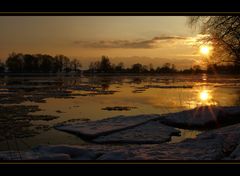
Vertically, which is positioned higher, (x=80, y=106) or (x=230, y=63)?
(x=230, y=63)

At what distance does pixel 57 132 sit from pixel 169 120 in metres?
4.72

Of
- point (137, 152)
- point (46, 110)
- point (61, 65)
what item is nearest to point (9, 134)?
point (137, 152)

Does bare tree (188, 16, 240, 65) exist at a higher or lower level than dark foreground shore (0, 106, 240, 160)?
higher

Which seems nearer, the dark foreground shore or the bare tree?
the dark foreground shore

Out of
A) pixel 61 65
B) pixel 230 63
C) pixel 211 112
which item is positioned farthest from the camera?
pixel 61 65

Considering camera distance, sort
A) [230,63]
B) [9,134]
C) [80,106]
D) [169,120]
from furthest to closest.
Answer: [80,106], [230,63], [169,120], [9,134]

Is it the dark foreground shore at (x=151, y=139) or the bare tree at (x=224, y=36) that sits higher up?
the bare tree at (x=224, y=36)

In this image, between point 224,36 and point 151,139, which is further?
point 224,36

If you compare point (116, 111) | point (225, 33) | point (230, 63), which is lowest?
point (116, 111)

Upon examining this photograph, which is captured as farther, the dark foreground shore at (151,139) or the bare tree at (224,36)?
the bare tree at (224,36)

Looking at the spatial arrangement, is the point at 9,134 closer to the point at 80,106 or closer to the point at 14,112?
the point at 14,112

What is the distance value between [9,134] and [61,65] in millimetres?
102630
